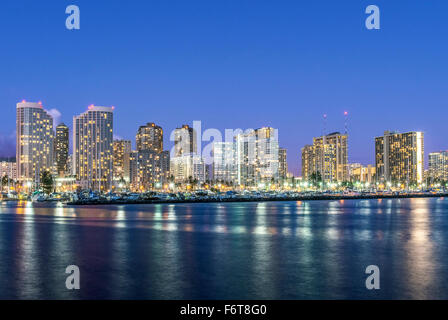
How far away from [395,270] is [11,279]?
18100 mm

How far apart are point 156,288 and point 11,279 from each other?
6.96 m

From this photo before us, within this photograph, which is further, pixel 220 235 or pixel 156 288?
pixel 220 235

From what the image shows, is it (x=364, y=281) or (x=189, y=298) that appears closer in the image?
(x=189, y=298)

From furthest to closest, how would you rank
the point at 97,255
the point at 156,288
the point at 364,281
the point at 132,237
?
1. the point at 132,237
2. the point at 97,255
3. the point at 364,281
4. the point at 156,288

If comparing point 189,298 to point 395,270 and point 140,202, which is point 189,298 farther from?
point 140,202

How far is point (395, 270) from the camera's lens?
24.4 meters

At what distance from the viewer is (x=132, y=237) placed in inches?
1575
